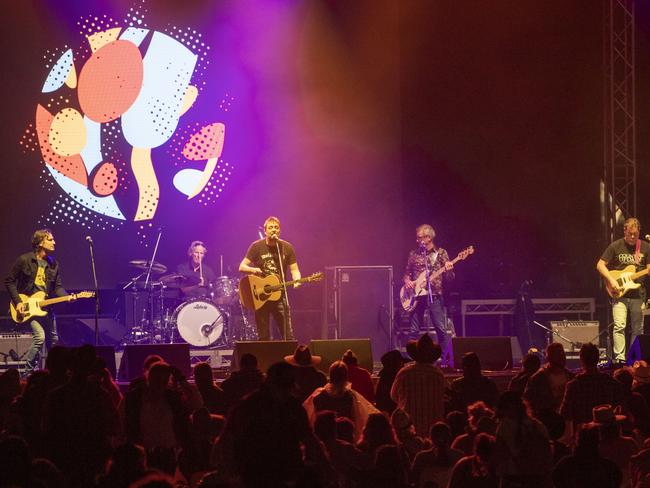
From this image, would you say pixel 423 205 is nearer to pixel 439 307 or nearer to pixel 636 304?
pixel 439 307

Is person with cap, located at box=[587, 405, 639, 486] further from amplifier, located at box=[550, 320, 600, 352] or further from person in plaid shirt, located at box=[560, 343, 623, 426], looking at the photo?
amplifier, located at box=[550, 320, 600, 352]

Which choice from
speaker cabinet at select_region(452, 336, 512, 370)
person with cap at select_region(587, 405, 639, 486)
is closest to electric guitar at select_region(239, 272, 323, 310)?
speaker cabinet at select_region(452, 336, 512, 370)

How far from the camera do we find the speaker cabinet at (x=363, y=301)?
15445 millimetres

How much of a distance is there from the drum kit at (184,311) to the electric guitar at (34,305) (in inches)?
85.8

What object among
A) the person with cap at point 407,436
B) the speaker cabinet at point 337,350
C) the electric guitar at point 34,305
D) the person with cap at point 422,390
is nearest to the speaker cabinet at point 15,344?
the electric guitar at point 34,305

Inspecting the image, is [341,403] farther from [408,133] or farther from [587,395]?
[408,133]

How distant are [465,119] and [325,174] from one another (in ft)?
9.33

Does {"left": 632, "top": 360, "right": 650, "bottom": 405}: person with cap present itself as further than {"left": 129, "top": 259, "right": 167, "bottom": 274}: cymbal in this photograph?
No

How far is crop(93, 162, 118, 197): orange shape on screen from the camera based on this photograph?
16531 mm

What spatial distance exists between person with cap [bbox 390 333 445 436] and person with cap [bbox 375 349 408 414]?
1.69 ft

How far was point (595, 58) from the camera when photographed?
17.1m

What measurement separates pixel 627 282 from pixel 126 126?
29.4 ft

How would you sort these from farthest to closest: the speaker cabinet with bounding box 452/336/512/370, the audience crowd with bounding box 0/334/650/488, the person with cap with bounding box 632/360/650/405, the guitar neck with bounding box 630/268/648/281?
1. the guitar neck with bounding box 630/268/648/281
2. the speaker cabinet with bounding box 452/336/512/370
3. the person with cap with bounding box 632/360/650/405
4. the audience crowd with bounding box 0/334/650/488

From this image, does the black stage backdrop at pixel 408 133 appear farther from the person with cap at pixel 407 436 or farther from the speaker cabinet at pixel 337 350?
the person with cap at pixel 407 436
